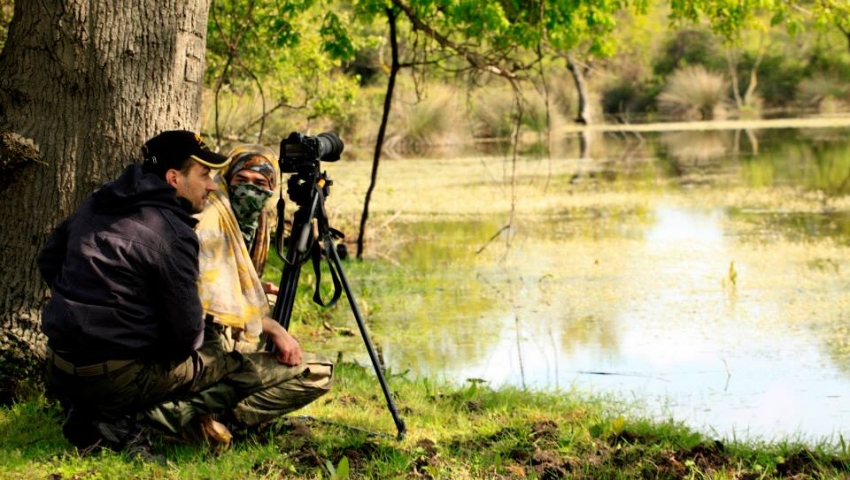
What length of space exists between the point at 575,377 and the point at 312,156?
2.61 meters

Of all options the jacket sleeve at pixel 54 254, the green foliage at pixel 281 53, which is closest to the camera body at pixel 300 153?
the jacket sleeve at pixel 54 254

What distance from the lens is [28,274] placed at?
13.6 feet

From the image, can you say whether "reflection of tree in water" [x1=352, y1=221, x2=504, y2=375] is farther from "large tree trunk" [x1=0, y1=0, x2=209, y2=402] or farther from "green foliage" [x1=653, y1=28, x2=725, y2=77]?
"green foliage" [x1=653, y1=28, x2=725, y2=77]

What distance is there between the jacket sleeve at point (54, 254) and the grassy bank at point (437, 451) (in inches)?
24.7

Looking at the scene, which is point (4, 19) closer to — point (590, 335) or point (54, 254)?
point (54, 254)

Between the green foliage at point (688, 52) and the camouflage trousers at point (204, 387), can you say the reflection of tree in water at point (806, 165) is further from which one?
the green foliage at point (688, 52)

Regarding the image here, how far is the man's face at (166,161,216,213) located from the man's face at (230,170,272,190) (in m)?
0.27

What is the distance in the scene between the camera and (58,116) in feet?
13.6

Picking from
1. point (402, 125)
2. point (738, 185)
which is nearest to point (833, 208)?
point (738, 185)

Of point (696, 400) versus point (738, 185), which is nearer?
point (696, 400)

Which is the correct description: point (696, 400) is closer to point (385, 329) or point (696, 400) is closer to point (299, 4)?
point (385, 329)

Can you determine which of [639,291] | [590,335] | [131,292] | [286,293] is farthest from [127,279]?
[639,291]

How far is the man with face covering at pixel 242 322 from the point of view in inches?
133

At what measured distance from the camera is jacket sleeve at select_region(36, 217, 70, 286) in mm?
3332
